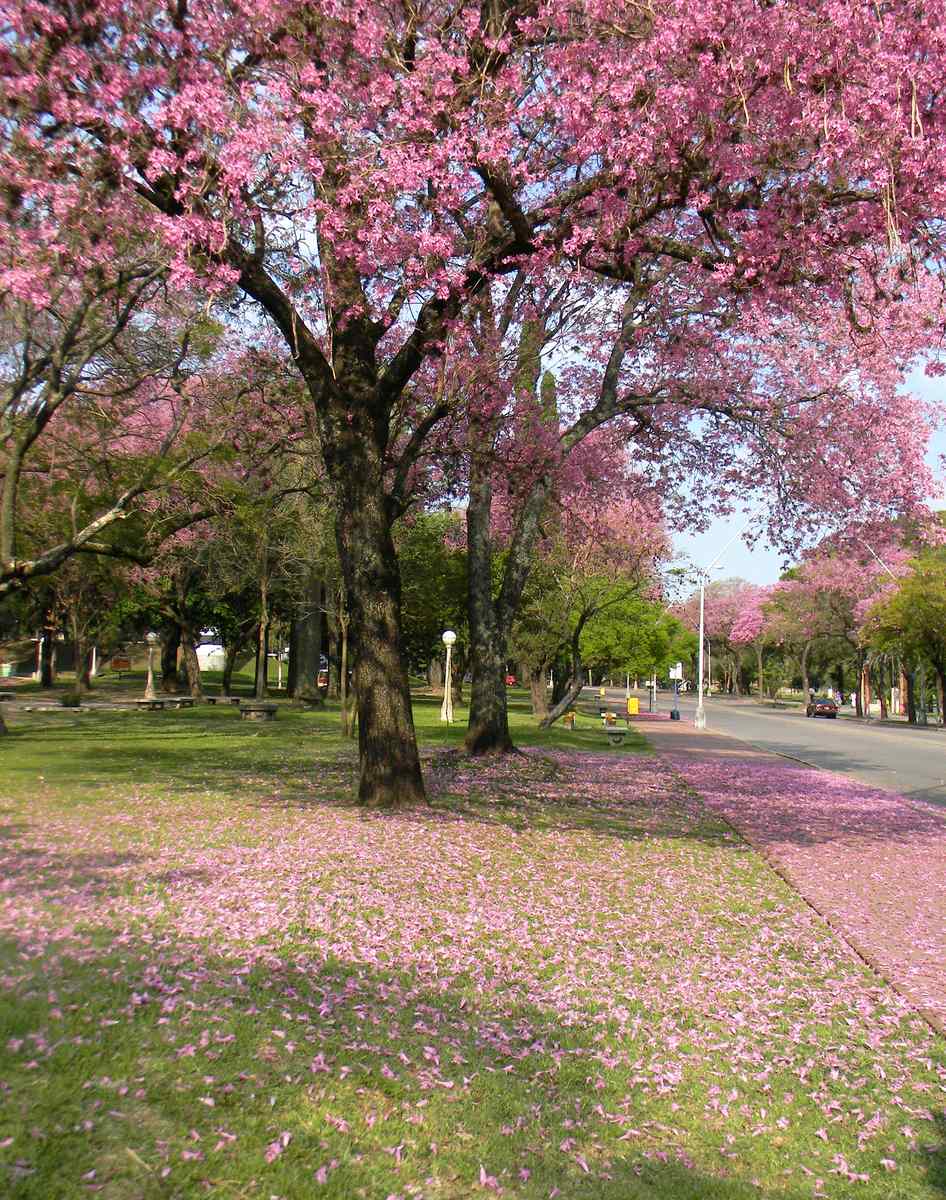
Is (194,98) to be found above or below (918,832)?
above

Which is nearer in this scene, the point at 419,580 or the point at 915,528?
the point at 915,528

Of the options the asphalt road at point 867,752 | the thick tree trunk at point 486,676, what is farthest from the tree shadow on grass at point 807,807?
the thick tree trunk at point 486,676

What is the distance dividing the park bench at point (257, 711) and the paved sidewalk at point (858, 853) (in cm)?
1212

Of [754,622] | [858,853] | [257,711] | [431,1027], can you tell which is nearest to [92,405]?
[257,711]

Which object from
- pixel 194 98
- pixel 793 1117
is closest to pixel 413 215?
pixel 194 98

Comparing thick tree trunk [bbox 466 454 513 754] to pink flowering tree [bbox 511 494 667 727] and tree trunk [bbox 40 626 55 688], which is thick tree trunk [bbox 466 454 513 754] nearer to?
pink flowering tree [bbox 511 494 667 727]

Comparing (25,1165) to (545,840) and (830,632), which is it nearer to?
(545,840)

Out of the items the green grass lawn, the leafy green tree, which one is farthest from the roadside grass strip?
the leafy green tree

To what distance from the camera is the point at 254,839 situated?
29.5 ft

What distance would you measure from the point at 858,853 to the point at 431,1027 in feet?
22.9

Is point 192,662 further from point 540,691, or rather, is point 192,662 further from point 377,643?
point 377,643

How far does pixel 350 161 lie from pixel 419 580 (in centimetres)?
2560

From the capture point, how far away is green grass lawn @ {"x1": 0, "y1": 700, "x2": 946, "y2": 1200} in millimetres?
3350

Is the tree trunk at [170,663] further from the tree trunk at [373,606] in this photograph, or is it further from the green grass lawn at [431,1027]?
the green grass lawn at [431,1027]
